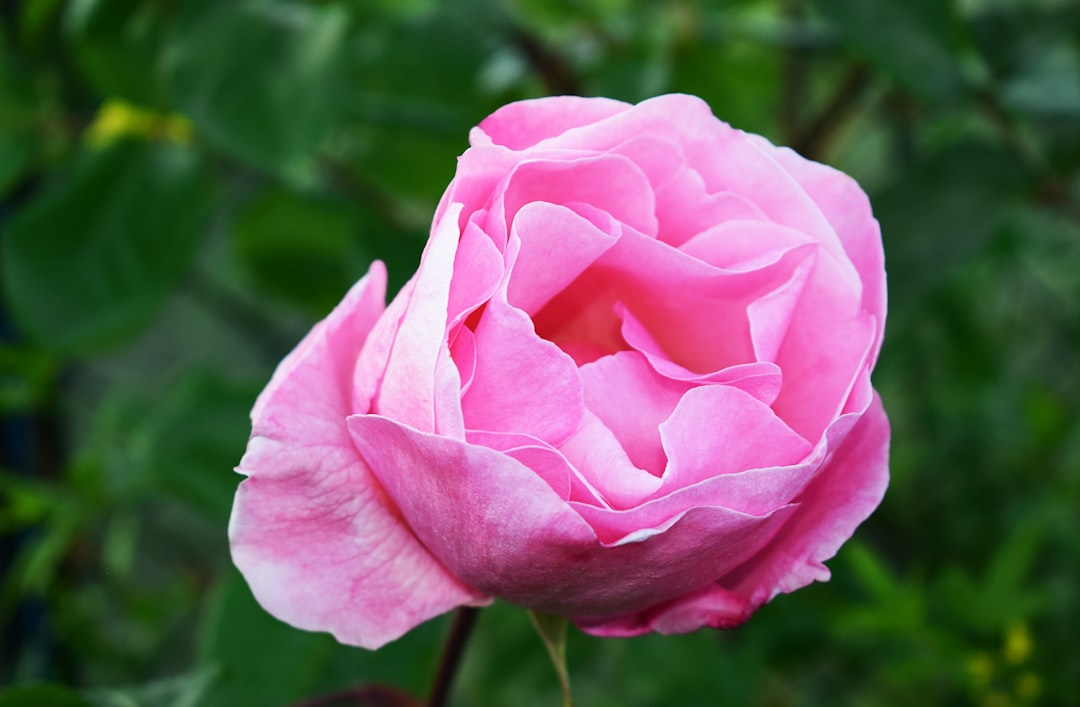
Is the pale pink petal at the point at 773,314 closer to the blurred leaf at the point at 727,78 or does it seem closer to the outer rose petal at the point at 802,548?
the outer rose petal at the point at 802,548

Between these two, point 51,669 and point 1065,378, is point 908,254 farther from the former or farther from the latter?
point 1065,378

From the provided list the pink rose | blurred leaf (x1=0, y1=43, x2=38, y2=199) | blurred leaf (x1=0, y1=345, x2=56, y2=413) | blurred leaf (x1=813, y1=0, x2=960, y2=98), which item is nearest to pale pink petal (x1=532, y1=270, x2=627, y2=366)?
the pink rose

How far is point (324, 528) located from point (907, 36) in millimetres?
434

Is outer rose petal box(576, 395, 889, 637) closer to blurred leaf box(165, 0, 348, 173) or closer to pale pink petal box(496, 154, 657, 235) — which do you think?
pale pink petal box(496, 154, 657, 235)

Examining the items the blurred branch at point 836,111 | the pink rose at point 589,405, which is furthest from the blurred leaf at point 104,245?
the blurred branch at point 836,111

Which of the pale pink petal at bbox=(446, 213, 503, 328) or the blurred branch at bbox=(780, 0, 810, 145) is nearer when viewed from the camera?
the pale pink petal at bbox=(446, 213, 503, 328)

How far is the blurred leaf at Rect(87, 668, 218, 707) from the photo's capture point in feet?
1.40

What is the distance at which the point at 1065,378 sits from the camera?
157cm

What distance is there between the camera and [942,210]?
0.63 meters

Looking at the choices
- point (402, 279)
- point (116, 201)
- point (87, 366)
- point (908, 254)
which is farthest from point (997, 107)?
point (87, 366)

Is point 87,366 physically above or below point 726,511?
below

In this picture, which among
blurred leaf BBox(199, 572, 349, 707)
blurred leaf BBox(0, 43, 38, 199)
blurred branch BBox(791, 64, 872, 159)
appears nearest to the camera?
blurred leaf BBox(199, 572, 349, 707)

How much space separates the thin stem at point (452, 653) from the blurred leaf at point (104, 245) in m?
0.36

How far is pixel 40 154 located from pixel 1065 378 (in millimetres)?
1431
